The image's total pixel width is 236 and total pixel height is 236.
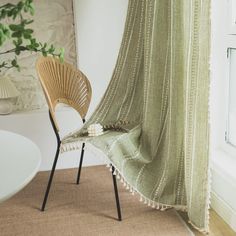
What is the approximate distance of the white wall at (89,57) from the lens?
2.43 m

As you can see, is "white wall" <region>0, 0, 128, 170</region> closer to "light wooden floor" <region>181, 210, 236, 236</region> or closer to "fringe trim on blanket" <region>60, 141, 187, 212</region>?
"fringe trim on blanket" <region>60, 141, 187, 212</region>

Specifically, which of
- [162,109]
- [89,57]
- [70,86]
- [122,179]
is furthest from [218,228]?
[89,57]

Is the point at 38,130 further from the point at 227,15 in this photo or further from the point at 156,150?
the point at 227,15

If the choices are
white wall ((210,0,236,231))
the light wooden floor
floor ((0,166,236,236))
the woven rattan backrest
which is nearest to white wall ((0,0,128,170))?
the woven rattan backrest

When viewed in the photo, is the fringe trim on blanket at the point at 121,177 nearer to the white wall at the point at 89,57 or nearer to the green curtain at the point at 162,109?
the green curtain at the point at 162,109

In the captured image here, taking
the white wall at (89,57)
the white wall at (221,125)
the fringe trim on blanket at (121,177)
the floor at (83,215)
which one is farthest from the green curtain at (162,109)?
the white wall at (89,57)

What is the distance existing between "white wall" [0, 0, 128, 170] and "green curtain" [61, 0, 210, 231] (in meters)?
0.32

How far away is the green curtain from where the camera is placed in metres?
1.58

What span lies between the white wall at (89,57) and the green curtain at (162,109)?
320 mm

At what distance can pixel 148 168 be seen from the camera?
1.94m

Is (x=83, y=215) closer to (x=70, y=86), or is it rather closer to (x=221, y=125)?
(x=70, y=86)

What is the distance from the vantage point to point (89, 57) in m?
2.49

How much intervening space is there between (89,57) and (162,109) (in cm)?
82

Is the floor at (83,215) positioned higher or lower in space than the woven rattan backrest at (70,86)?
lower
